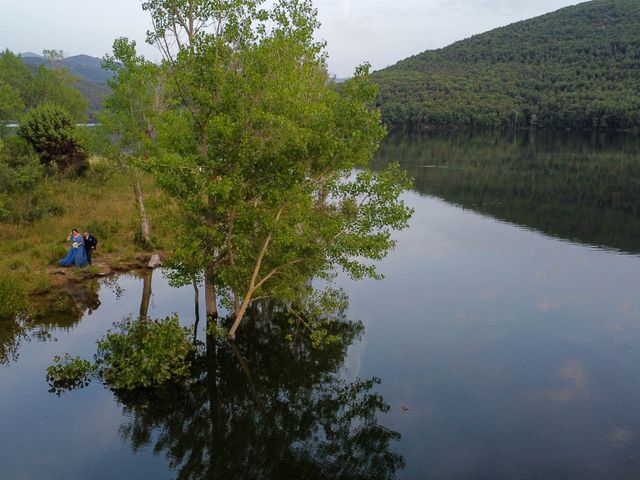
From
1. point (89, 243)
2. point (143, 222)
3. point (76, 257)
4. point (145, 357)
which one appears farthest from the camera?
point (143, 222)

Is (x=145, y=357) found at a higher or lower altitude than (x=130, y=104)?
lower

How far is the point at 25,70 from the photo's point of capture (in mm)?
65500

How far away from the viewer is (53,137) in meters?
44.6

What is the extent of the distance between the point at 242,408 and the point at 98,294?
13674 millimetres

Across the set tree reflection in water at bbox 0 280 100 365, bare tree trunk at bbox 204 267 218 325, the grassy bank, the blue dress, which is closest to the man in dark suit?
the blue dress

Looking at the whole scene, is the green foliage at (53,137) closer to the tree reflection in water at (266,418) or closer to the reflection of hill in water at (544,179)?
the tree reflection in water at (266,418)

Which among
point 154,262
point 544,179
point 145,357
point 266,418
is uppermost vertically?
point 145,357

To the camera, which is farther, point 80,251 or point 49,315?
point 80,251

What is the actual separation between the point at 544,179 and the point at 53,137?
→ 56.6m

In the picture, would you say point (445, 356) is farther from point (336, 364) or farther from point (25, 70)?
point (25, 70)

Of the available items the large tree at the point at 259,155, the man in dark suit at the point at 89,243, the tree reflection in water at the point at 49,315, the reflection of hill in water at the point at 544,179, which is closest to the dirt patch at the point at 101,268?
the tree reflection in water at the point at 49,315

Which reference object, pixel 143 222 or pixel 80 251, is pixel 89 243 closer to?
pixel 80 251

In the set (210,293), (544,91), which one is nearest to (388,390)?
(210,293)

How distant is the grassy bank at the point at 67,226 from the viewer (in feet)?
101
